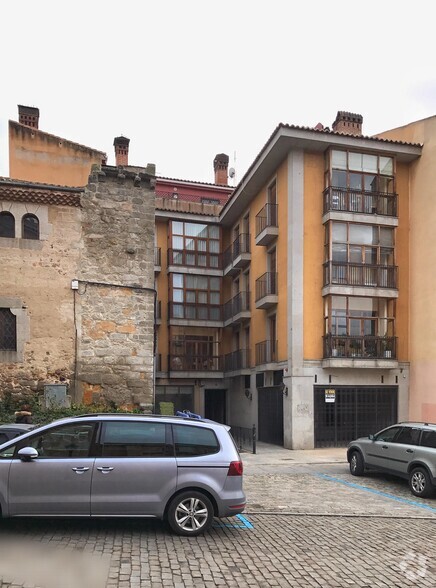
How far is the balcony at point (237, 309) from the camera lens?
2797 centimetres

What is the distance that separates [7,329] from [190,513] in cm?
992

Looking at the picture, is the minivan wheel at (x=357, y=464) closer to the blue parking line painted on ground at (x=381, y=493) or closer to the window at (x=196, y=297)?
the blue parking line painted on ground at (x=381, y=493)

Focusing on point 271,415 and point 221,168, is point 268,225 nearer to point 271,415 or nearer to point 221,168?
point 271,415

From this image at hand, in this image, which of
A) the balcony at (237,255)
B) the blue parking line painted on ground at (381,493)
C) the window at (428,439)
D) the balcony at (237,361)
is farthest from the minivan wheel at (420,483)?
the balcony at (237,255)

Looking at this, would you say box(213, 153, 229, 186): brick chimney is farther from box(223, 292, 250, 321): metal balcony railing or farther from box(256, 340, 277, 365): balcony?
box(256, 340, 277, 365): balcony

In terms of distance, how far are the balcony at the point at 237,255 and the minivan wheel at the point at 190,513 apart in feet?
69.8

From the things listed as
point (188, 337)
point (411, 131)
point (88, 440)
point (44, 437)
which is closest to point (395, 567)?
point (88, 440)

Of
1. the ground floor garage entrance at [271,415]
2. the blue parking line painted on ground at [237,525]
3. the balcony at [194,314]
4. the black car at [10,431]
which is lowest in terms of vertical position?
the ground floor garage entrance at [271,415]

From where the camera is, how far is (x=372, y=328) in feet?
74.3

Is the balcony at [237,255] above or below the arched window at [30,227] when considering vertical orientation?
above

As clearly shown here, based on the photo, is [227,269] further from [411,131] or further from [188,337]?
[411,131]

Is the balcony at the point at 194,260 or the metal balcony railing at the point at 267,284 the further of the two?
the balcony at the point at 194,260

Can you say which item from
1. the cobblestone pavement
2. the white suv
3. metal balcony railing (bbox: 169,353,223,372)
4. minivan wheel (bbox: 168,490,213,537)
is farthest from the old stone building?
metal balcony railing (bbox: 169,353,223,372)

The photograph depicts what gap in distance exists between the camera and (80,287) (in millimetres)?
15648
